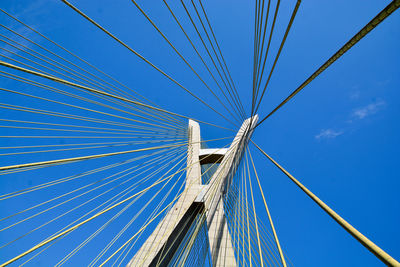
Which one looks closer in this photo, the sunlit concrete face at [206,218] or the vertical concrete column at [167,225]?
the vertical concrete column at [167,225]

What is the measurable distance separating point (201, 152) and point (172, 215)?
3.51 metres

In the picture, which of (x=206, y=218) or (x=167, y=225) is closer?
(x=167, y=225)

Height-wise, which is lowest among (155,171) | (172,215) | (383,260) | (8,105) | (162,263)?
(162,263)

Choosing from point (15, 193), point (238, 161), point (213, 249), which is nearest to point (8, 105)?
point (15, 193)

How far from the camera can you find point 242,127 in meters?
7.67

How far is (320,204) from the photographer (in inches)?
48.4

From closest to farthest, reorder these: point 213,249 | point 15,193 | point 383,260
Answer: point 383,260 < point 15,193 < point 213,249

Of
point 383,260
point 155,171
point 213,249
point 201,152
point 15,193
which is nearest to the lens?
point 383,260

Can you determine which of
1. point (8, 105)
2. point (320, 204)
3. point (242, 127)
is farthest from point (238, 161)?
point (8, 105)

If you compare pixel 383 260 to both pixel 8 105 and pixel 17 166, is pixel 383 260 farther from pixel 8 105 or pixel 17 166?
pixel 8 105

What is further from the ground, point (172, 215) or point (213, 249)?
point (172, 215)

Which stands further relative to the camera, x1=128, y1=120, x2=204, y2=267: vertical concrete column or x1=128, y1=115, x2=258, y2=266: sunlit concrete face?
x1=128, y1=115, x2=258, y2=266: sunlit concrete face

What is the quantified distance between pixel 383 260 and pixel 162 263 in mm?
4618

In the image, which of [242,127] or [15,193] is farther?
[242,127]
